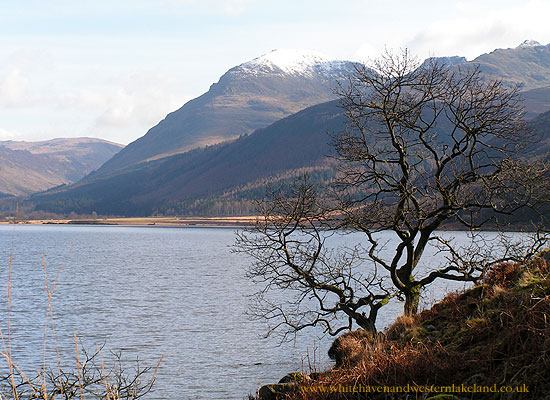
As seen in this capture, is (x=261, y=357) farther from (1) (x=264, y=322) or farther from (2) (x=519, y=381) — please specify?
(2) (x=519, y=381)

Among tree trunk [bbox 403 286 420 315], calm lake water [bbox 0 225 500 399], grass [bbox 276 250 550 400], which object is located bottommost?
calm lake water [bbox 0 225 500 399]

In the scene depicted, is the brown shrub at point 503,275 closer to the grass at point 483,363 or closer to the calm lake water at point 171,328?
the grass at point 483,363

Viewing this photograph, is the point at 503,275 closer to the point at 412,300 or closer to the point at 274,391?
the point at 412,300

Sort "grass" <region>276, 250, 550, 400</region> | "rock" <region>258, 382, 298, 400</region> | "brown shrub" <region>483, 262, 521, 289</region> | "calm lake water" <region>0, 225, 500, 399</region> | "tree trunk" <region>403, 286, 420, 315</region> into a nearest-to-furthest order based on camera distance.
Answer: "grass" <region>276, 250, 550, 400</region> → "rock" <region>258, 382, 298, 400</region> → "brown shrub" <region>483, 262, 521, 289</region> → "tree trunk" <region>403, 286, 420, 315</region> → "calm lake water" <region>0, 225, 500, 399</region>

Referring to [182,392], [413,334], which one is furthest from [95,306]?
[413,334]

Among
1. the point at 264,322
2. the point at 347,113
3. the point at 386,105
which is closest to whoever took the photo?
the point at 386,105

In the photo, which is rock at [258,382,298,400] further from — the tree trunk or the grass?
the tree trunk

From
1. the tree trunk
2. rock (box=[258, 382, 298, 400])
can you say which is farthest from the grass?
the tree trunk

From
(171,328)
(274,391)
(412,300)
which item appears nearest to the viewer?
(274,391)

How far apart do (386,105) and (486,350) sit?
10.4 meters

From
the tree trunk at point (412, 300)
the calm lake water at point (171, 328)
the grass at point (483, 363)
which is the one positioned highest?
the grass at point (483, 363)

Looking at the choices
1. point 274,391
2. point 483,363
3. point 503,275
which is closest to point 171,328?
point 274,391

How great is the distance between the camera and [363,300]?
18375 mm

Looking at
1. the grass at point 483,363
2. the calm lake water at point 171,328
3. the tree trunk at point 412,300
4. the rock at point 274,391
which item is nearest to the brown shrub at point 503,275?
the tree trunk at point 412,300
